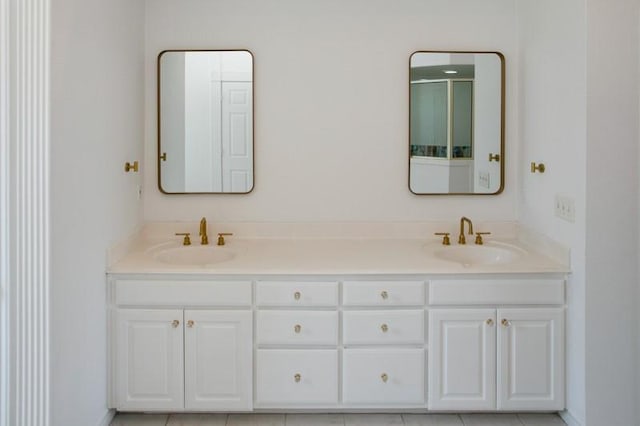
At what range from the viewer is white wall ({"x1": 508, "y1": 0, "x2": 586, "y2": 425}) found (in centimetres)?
301

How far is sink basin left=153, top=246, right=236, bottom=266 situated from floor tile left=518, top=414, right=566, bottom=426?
1590 mm

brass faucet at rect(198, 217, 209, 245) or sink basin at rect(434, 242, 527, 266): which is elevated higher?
brass faucet at rect(198, 217, 209, 245)

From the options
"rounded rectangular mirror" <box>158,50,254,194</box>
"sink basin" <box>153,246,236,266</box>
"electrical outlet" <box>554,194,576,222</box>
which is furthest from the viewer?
"rounded rectangular mirror" <box>158,50,254,194</box>

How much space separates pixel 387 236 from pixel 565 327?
3.47 ft

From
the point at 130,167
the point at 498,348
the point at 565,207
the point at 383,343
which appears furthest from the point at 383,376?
the point at 130,167

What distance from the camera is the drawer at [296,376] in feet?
10.4

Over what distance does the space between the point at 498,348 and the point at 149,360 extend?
5.03 ft

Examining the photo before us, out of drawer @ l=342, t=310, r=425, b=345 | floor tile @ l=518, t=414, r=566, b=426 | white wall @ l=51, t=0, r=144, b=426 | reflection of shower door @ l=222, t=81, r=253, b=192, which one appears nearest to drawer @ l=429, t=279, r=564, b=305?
drawer @ l=342, t=310, r=425, b=345

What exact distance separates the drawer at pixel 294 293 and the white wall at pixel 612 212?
3.54 feet

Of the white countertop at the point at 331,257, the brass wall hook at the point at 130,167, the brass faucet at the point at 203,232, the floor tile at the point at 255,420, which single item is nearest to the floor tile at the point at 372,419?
the floor tile at the point at 255,420

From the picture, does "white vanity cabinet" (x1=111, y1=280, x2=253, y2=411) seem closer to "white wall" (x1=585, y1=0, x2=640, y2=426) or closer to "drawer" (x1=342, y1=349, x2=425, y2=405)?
"drawer" (x1=342, y1=349, x2=425, y2=405)

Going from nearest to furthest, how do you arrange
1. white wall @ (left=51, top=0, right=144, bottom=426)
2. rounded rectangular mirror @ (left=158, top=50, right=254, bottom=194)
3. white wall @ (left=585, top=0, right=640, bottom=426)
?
white wall @ (left=51, top=0, right=144, bottom=426)
white wall @ (left=585, top=0, right=640, bottom=426)
rounded rectangular mirror @ (left=158, top=50, right=254, bottom=194)

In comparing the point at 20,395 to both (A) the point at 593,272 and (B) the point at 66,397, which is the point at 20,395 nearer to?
(B) the point at 66,397

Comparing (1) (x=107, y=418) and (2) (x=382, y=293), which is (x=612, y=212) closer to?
(2) (x=382, y=293)
